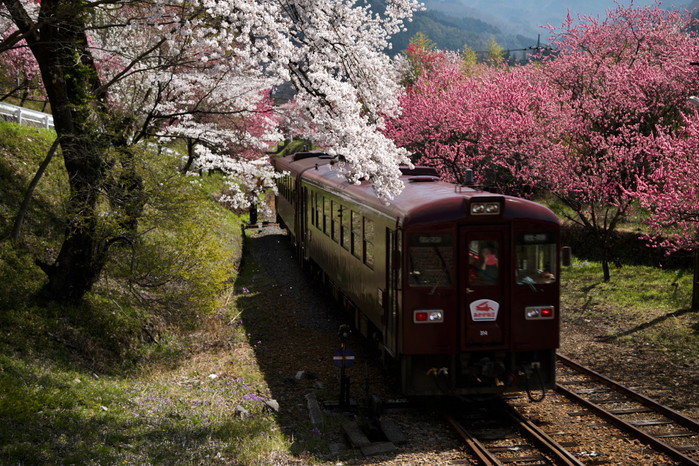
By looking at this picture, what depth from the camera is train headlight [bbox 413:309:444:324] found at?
28.6 ft

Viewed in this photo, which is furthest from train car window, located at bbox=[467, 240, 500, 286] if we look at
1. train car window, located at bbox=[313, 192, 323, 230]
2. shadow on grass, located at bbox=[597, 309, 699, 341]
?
train car window, located at bbox=[313, 192, 323, 230]

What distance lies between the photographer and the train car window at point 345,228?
12.3 meters

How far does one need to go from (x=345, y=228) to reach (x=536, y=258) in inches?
178

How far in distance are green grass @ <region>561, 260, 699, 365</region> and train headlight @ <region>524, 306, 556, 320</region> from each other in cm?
414

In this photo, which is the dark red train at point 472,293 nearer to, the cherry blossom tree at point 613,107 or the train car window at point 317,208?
the train car window at point 317,208

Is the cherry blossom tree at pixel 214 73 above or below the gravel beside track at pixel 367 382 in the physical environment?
above

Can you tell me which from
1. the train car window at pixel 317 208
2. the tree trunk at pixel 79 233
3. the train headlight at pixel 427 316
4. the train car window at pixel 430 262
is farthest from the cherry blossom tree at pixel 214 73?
the train car window at pixel 317 208

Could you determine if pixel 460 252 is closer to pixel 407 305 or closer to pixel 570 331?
pixel 407 305

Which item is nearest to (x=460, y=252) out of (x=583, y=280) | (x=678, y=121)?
(x=583, y=280)

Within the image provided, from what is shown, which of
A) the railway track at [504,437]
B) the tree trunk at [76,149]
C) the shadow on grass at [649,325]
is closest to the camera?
the railway track at [504,437]

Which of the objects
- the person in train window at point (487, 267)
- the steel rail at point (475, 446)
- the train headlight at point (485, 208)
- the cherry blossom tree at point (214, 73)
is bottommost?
the steel rail at point (475, 446)

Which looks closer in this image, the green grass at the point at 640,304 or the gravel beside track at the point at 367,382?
the gravel beside track at the point at 367,382

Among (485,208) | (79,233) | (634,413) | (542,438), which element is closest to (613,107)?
(634,413)

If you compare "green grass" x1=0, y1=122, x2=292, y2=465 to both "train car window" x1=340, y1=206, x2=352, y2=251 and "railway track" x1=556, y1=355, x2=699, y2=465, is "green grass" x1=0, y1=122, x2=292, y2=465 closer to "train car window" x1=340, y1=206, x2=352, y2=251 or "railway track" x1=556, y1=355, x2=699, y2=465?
"train car window" x1=340, y1=206, x2=352, y2=251
